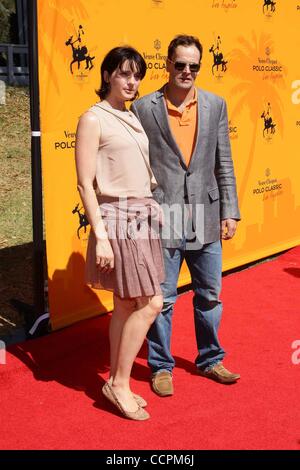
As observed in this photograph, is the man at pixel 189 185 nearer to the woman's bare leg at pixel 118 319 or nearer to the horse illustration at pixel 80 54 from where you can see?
the woman's bare leg at pixel 118 319

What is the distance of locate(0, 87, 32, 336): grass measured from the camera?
6113 millimetres

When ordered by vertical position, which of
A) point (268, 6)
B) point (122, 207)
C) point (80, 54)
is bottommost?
point (122, 207)

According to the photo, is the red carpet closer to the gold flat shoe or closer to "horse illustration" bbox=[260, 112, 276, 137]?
the gold flat shoe

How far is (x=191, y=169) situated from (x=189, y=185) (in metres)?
0.09

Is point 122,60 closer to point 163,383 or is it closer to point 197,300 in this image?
point 197,300

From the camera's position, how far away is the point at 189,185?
3842 millimetres

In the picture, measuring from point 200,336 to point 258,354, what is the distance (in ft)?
2.14

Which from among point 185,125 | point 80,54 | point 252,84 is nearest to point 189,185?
point 185,125

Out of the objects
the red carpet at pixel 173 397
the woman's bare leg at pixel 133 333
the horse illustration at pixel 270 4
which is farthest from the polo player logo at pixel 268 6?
the woman's bare leg at pixel 133 333

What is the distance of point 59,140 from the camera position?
4.67m

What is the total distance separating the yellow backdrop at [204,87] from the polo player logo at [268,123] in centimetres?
1

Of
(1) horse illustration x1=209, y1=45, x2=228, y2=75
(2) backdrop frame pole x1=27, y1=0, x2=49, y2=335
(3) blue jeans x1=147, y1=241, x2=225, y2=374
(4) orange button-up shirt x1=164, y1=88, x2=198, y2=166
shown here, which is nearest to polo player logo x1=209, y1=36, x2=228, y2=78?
(1) horse illustration x1=209, y1=45, x2=228, y2=75

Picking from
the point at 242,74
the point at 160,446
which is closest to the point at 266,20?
the point at 242,74

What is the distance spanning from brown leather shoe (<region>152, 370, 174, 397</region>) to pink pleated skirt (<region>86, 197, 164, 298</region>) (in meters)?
0.74
